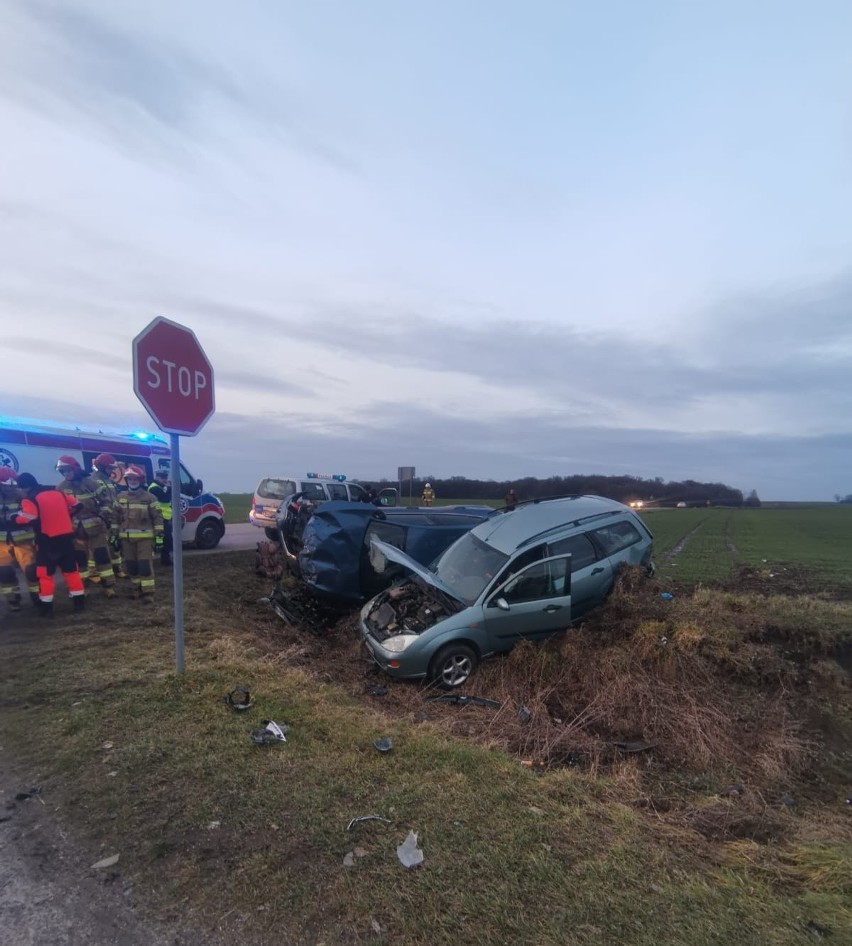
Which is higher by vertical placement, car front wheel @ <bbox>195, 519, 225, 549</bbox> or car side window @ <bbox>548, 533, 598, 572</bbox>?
car side window @ <bbox>548, 533, 598, 572</bbox>

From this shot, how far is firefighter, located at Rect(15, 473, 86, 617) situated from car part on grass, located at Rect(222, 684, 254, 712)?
163 inches

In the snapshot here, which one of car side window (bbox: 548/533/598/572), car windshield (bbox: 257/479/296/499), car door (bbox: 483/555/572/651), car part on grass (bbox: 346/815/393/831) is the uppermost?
car windshield (bbox: 257/479/296/499)

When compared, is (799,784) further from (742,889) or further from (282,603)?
(282,603)

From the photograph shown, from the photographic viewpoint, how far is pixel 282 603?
852 cm

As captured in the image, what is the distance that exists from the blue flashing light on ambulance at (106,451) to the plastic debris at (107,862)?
844 cm

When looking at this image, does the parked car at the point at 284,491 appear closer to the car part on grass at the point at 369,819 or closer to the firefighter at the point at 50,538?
the firefighter at the point at 50,538

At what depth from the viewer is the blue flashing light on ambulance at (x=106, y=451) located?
1077cm

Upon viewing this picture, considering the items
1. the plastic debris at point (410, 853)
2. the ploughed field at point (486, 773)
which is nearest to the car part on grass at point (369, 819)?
the ploughed field at point (486, 773)

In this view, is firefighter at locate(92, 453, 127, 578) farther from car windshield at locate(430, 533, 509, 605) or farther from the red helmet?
car windshield at locate(430, 533, 509, 605)

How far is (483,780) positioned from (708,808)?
1411mm

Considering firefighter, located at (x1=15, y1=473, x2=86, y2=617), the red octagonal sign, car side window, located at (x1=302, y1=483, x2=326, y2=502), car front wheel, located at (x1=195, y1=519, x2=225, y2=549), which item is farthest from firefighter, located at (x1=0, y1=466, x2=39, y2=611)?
car side window, located at (x1=302, y1=483, x2=326, y2=502)

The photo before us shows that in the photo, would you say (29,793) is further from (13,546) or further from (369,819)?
(13,546)

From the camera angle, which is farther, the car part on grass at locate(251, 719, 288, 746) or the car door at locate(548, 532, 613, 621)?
the car door at locate(548, 532, 613, 621)

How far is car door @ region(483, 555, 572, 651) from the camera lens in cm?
639
